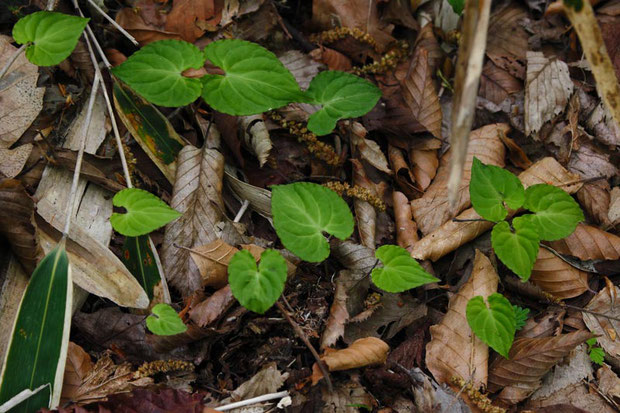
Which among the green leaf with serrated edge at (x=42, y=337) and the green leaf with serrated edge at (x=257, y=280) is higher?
the green leaf with serrated edge at (x=257, y=280)

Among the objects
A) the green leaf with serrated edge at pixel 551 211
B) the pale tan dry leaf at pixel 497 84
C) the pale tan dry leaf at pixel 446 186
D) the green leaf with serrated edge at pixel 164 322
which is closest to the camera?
the green leaf with serrated edge at pixel 164 322

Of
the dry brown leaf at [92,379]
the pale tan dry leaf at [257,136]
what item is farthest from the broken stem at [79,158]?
the pale tan dry leaf at [257,136]

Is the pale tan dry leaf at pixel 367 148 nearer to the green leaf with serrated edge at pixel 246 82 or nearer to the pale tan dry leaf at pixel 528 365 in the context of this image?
the green leaf with serrated edge at pixel 246 82

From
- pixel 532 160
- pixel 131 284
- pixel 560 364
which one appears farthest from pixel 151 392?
pixel 532 160

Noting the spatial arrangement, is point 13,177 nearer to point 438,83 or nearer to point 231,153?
point 231,153

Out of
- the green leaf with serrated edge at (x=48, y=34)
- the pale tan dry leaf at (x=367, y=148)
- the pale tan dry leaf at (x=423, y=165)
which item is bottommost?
the pale tan dry leaf at (x=423, y=165)

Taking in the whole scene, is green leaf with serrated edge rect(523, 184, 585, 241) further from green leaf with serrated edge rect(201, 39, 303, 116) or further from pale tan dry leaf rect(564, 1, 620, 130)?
green leaf with serrated edge rect(201, 39, 303, 116)

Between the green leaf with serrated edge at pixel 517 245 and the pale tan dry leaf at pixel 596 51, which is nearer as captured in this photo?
the pale tan dry leaf at pixel 596 51
